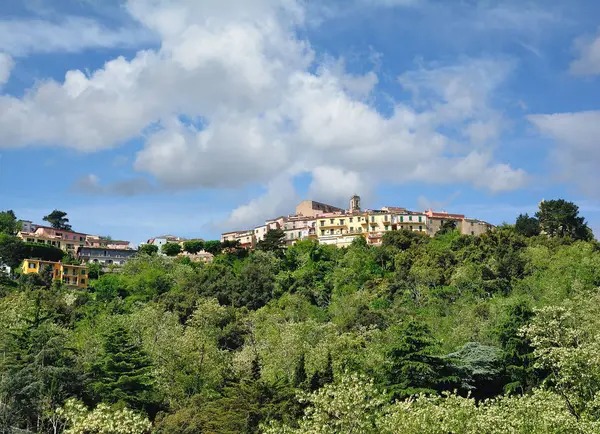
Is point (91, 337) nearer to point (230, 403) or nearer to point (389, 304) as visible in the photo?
point (230, 403)

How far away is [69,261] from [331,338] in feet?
278

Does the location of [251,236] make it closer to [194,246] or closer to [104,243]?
[194,246]

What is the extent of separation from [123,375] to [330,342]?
1743 centimetres

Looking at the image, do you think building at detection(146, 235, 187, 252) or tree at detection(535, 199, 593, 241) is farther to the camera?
building at detection(146, 235, 187, 252)

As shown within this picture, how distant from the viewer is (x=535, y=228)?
112938mm

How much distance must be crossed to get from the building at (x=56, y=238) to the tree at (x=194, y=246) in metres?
25.5

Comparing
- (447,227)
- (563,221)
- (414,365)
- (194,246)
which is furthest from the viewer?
(194,246)

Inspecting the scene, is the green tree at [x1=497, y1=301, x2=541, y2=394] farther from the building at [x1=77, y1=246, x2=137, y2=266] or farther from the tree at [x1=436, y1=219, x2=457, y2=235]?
the building at [x1=77, y1=246, x2=137, y2=266]

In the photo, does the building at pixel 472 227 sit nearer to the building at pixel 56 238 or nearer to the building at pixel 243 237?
A: the building at pixel 243 237

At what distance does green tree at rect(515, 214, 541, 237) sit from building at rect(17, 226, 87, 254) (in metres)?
90.6

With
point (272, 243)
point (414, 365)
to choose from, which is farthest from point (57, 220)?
point (414, 365)

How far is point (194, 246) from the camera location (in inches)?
5404

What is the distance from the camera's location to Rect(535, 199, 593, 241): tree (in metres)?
111

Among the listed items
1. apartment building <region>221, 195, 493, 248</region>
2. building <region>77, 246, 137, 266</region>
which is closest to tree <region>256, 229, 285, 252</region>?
apartment building <region>221, 195, 493, 248</region>
